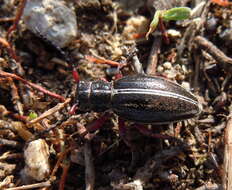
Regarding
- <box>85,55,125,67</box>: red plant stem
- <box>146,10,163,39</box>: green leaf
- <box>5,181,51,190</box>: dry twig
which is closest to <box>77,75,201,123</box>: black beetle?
<box>85,55,125,67</box>: red plant stem

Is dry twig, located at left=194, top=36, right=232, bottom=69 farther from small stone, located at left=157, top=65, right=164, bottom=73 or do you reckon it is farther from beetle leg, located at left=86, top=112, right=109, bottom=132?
beetle leg, located at left=86, top=112, right=109, bottom=132

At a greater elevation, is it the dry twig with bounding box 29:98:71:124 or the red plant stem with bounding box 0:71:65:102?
the red plant stem with bounding box 0:71:65:102

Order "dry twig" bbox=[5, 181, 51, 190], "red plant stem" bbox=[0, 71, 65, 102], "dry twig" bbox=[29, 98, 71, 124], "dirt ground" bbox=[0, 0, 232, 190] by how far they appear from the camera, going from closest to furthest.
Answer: "dry twig" bbox=[5, 181, 51, 190], "dirt ground" bbox=[0, 0, 232, 190], "dry twig" bbox=[29, 98, 71, 124], "red plant stem" bbox=[0, 71, 65, 102]

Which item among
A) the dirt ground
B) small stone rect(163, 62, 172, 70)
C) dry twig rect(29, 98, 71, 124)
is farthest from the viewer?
small stone rect(163, 62, 172, 70)

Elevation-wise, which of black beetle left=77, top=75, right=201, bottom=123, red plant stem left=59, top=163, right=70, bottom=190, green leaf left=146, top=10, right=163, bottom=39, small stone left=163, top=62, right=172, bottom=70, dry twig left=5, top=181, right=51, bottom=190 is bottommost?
dry twig left=5, top=181, right=51, bottom=190

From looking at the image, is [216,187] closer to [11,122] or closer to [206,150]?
[206,150]

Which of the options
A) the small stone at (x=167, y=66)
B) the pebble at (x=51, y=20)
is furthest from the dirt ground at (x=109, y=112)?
the pebble at (x=51, y=20)
